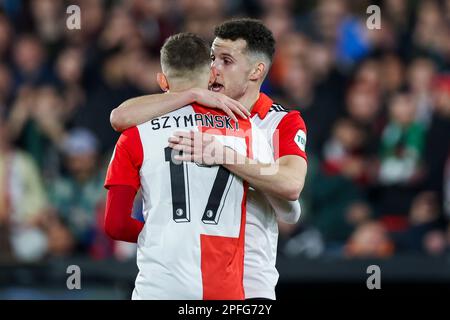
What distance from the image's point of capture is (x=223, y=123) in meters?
4.48

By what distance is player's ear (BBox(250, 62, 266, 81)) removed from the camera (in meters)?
5.04

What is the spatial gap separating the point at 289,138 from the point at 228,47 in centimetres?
56

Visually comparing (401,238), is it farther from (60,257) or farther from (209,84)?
(209,84)

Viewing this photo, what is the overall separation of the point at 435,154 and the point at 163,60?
564cm

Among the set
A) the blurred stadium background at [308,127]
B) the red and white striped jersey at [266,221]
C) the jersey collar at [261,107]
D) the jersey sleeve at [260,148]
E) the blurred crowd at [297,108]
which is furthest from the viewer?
the blurred crowd at [297,108]

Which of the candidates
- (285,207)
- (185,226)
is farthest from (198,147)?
(285,207)

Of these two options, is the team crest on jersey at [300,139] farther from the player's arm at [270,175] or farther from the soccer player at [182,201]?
the soccer player at [182,201]

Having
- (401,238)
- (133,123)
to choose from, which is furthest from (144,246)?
(401,238)

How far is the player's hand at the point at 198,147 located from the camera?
4332mm

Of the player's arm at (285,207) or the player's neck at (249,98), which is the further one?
the player's neck at (249,98)

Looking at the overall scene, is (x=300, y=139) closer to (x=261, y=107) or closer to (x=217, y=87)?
(x=261, y=107)

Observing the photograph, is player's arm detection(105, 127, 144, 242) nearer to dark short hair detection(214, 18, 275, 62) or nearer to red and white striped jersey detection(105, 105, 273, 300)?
red and white striped jersey detection(105, 105, 273, 300)

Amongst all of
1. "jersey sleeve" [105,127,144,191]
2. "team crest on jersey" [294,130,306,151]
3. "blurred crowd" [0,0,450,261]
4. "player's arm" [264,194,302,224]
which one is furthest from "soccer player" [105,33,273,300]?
"blurred crowd" [0,0,450,261]

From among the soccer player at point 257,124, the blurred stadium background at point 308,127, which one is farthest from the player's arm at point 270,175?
the blurred stadium background at point 308,127
